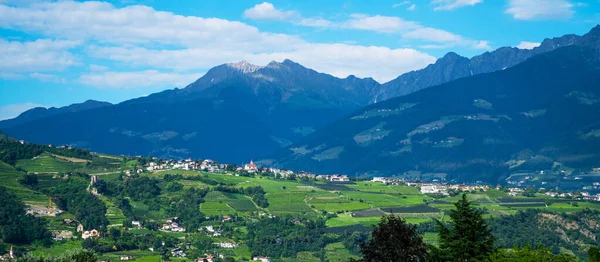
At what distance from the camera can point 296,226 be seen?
91562 mm

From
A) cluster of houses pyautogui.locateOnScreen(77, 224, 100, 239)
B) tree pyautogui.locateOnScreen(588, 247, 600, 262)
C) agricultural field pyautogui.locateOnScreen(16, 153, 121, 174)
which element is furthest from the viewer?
agricultural field pyautogui.locateOnScreen(16, 153, 121, 174)

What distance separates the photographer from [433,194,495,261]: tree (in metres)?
34.9

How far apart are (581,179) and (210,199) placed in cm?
11171

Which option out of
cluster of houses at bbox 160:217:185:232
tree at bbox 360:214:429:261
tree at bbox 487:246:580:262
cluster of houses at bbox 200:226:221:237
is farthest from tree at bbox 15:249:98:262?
cluster of houses at bbox 160:217:185:232

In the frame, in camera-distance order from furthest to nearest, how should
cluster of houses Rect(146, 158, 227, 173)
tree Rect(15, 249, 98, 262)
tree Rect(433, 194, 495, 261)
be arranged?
cluster of houses Rect(146, 158, 227, 173) < tree Rect(15, 249, 98, 262) < tree Rect(433, 194, 495, 261)

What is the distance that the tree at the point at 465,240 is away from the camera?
114 ft

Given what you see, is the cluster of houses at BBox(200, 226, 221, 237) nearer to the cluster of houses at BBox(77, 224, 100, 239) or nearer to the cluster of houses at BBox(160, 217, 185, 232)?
the cluster of houses at BBox(160, 217, 185, 232)

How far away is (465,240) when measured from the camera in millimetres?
35000

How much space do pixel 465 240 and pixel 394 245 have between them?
7428 millimetres

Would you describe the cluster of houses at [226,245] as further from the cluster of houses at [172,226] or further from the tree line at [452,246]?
the tree line at [452,246]

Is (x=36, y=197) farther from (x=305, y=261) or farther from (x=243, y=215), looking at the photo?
(x=305, y=261)

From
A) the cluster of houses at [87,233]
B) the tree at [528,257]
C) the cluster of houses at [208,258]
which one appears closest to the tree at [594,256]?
the tree at [528,257]

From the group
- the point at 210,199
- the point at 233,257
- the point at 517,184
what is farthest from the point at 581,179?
the point at 233,257

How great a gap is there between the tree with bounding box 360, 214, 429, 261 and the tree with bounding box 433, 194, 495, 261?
5.93m
